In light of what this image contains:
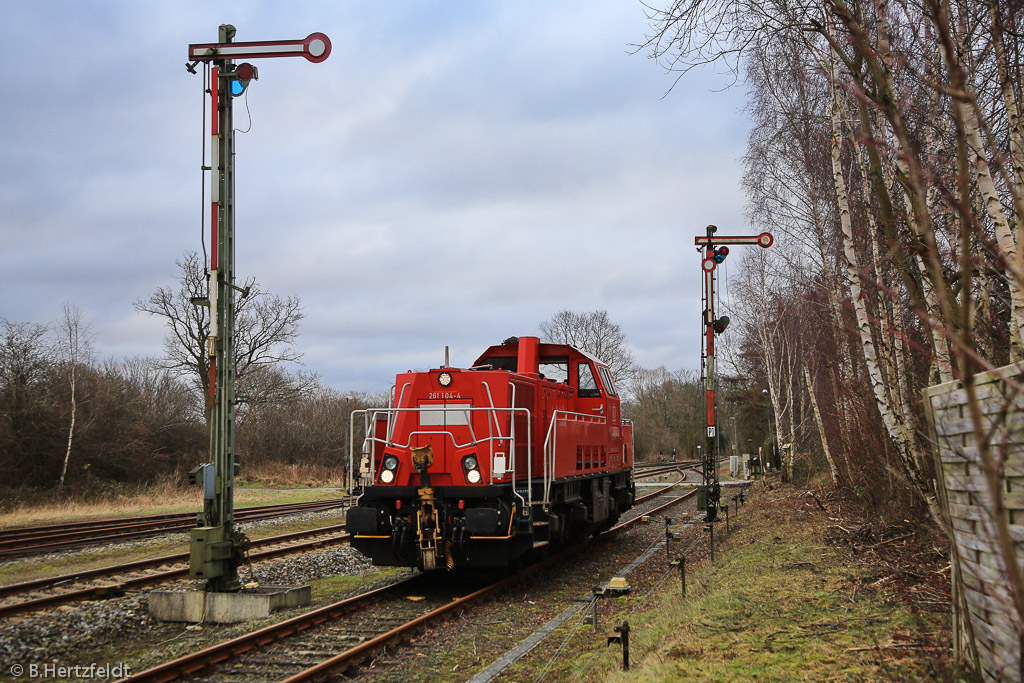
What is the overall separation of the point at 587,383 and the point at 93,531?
462 inches

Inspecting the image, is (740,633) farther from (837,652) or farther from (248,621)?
(248,621)

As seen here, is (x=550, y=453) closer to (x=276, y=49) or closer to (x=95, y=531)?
(x=276, y=49)

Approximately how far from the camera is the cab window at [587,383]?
1384cm

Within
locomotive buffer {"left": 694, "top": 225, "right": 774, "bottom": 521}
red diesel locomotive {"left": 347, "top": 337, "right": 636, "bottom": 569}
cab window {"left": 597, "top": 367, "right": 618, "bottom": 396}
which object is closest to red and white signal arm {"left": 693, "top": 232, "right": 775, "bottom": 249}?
locomotive buffer {"left": 694, "top": 225, "right": 774, "bottom": 521}

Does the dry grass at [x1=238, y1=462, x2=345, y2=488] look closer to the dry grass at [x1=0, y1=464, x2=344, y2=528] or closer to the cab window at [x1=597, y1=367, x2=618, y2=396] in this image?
the dry grass at [x1=0, y1=464, x2=344, y2=528]

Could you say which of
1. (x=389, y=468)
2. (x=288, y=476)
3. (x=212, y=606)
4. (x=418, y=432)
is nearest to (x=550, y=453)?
(x=418, y=432)

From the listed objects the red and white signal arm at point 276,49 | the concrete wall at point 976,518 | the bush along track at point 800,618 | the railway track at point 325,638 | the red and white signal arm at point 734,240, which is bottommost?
the railway track at point 325,638

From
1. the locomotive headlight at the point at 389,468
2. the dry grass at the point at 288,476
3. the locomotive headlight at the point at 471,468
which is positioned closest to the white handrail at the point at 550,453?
the locomotive headlight at the point at 471,468

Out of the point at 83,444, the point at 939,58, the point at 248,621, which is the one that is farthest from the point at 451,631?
the point at 83,444

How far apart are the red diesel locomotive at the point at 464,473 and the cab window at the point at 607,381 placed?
237 centimetres

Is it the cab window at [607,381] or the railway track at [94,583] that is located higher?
the cab window at [607,381]

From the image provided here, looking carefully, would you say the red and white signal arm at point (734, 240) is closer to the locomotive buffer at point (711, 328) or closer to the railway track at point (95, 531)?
the locomotive buffer at point (711, 328)

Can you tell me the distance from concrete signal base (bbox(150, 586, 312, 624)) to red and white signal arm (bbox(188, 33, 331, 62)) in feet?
20.9

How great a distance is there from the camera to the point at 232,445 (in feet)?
30.5
